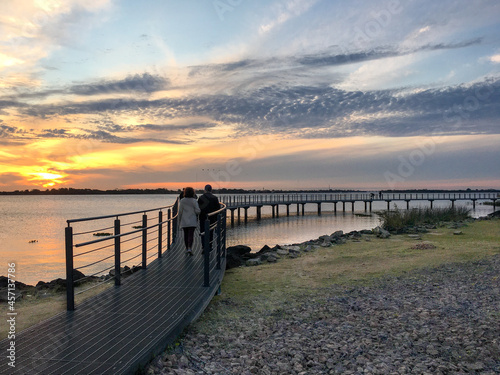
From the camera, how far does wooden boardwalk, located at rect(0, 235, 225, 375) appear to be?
148 inches

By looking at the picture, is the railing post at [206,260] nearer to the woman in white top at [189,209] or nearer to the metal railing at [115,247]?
the metal railing at [115,247]

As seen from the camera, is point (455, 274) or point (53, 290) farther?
point (53, 290)

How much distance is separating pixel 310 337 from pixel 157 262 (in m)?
4.78

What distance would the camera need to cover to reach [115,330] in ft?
15.2

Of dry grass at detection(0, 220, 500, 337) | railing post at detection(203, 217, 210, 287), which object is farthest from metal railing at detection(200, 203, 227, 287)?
dry grass at detection(0, 220, 500, 337)

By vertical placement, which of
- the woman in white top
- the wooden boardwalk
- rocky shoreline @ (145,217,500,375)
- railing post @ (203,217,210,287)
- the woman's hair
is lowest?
rocky shoreline @ (145,217,500,375)

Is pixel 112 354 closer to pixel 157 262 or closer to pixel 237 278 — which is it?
pixel 157 262

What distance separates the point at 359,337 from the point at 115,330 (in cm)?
311

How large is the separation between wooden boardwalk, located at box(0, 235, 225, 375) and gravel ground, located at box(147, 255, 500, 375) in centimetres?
27

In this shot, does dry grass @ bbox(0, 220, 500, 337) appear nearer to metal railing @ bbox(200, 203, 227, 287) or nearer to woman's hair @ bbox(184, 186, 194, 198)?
metal railing @ bbox(200, 203, 227, 287)

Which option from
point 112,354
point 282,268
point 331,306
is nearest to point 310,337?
point 331,306

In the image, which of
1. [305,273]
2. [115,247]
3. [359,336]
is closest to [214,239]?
[115,247]

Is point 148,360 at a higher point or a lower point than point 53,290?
higher

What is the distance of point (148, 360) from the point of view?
402cm
